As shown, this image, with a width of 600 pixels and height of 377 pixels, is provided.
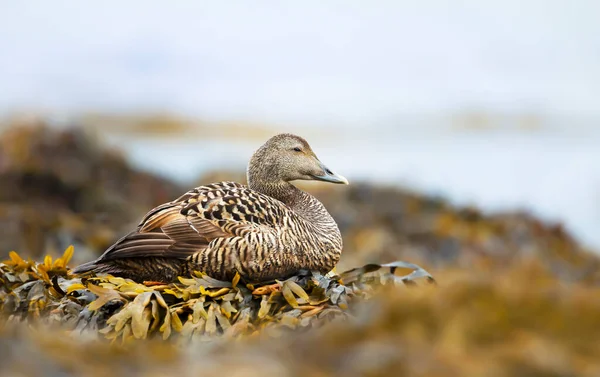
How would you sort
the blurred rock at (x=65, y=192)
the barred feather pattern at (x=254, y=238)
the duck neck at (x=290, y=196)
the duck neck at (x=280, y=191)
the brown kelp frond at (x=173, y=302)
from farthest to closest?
the blurred rock at (x=65, y=192), the duck neck at (x=280, y=191), the duck neck at (x=290, y=196), the barred feather pattern at (x=254, y=238), the brown kelp frond at (x=173, y=302)

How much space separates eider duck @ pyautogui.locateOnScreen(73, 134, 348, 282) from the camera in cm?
400

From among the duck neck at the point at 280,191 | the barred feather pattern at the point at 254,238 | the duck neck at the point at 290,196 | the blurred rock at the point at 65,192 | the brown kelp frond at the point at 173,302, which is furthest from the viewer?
the blurred rock at the point at 65,192

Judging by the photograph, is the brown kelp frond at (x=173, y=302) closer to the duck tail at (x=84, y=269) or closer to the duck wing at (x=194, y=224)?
the duck tail at (x=84, y=269)

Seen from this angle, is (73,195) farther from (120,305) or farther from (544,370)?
(544,370)

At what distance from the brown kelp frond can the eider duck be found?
0.27 ft

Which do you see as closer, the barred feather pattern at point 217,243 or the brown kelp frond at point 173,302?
the brown kelp frond at point 173,302

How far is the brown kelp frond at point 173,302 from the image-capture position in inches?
140

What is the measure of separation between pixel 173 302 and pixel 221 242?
16.6 inches

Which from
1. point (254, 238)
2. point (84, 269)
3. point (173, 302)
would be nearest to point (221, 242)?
point (254, 238)

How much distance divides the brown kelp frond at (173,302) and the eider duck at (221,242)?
0.27ft

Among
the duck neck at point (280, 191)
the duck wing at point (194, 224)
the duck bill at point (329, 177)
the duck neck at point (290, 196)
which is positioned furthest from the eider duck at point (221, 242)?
the duck bill at point (329, 177)

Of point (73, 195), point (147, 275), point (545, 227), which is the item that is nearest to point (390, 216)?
point (545, 227)

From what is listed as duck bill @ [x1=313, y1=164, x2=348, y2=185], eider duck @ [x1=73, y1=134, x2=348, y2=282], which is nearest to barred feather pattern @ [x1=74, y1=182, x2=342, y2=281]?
eider duck @ [x1=73, y1=134, x2=348, y2=282]

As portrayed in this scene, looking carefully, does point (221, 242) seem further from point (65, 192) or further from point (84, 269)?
point (65, 192)
